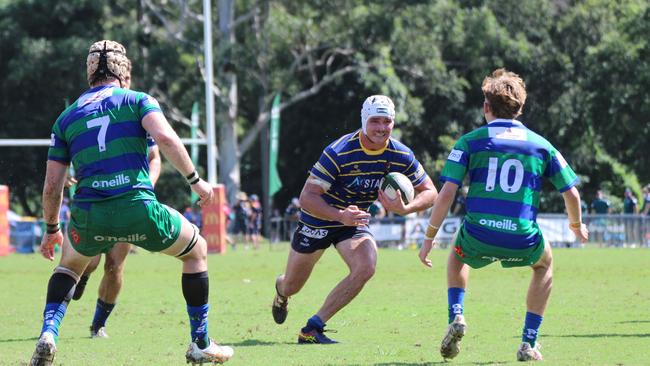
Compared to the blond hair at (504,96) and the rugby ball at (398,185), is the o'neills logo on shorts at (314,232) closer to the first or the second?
the rugby ball at (398,185)

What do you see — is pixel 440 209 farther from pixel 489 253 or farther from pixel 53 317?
pixel 53 317

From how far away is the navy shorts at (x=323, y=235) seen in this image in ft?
33.5

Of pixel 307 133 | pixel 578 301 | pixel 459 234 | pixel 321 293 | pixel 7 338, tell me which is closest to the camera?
pixel 459 234

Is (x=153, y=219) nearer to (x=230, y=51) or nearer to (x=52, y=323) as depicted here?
(x=52, y=323)

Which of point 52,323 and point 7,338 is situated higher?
point 52,323

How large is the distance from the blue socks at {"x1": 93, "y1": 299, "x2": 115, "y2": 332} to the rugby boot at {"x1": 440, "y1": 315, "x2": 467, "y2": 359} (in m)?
3.72

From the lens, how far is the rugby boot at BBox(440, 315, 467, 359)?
314 inches

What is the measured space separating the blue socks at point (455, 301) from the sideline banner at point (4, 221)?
25378mm

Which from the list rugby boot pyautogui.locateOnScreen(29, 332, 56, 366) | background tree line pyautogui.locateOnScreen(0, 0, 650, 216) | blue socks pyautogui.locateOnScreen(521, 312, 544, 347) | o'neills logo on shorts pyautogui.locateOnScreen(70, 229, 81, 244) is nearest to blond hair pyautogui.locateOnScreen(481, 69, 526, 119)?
blue socks pyautogui.locateOnScreen(521, 312, 544, 347)

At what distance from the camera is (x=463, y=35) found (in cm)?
4434

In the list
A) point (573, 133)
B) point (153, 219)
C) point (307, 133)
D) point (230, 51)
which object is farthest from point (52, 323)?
point (307, 133)

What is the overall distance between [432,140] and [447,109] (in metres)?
1.39

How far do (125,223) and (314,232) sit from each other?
298cm

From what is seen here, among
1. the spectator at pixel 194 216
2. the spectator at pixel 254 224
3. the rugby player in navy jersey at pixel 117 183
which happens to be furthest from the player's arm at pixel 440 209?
the spectator at pixel 194 216
